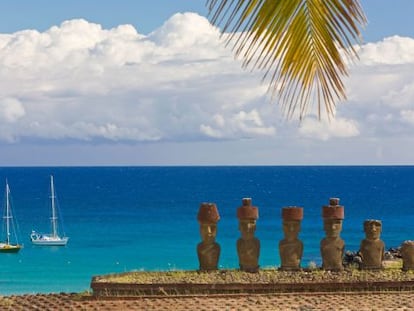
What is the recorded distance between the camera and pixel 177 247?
60.8m

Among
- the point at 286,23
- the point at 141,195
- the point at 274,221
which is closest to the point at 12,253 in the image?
the point at 274,221

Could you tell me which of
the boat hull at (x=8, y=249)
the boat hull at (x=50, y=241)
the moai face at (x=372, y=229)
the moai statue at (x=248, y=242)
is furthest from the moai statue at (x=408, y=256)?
the boat hull at (x=50, y=241)

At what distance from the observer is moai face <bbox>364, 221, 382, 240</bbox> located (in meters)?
17.4

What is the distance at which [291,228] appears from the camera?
17484 mm

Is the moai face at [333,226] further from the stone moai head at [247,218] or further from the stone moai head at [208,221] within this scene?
the stone moai head at [208,221]

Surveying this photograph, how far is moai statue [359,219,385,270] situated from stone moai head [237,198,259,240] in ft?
6.83

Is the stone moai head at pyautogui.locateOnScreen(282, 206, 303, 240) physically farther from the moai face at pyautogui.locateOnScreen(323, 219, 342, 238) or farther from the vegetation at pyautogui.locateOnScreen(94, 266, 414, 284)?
the vegetation at pyautogui.locateOnScreen(94, 266, 414, 284)

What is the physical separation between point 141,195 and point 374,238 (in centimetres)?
11101

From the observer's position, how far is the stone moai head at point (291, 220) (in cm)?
1739

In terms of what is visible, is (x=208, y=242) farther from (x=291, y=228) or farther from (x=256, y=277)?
(x=291, y=228)

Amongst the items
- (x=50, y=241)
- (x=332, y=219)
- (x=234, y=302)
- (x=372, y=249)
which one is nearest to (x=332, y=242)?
(x=332, y=219)

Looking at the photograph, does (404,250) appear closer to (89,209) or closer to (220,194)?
(89,209)

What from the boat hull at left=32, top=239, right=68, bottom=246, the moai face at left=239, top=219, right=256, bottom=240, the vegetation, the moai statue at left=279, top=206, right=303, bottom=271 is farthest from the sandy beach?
the boat hull at left=32, top=239, right=68, bottom=246

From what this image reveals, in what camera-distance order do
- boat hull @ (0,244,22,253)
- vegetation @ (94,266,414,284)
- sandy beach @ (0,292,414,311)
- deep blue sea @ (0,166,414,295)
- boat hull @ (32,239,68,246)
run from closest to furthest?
1. sandy beach @ (0,292,414,311)
2. vegetation @ (94,266,414,284)
3. deep blue sea @ (0,166,414,295)
4. boat hull @ (0,244,22,253)
5. boat hull @ (32,239,68,246)
